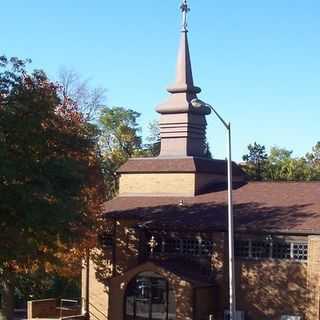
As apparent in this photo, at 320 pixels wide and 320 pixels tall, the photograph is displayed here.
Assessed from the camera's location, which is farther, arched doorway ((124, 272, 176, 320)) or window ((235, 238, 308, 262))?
arched doorway ((124, 272, 176, 320))

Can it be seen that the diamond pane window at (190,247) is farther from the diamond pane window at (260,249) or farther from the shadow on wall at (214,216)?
the diamond pane window at (260,249)

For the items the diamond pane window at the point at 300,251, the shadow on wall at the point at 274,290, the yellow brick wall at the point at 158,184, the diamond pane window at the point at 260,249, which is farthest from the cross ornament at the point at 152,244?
the diamond pane window at the point at 300,251

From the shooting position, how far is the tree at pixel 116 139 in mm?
59531

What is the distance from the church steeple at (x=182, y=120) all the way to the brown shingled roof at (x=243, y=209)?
3203 millimetres

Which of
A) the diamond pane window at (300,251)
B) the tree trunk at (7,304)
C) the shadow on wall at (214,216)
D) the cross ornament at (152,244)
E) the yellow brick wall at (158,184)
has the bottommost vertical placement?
the tree trunk at (7,304)

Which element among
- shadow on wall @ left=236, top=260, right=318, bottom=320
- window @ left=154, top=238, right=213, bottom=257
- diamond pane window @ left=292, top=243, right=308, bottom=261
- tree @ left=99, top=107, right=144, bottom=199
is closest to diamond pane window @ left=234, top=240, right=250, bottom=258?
shadow on wall @ left=236, top=260, right=318, bottom=320

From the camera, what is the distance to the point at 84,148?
29812 millimetres

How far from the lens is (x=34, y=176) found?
25219 mm

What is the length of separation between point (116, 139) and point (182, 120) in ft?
82.3

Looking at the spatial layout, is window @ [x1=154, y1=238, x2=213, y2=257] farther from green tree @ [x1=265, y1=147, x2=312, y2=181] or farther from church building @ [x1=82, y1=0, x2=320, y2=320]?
green tree @ [x1=265, y1=147, x2=312, y2=181]

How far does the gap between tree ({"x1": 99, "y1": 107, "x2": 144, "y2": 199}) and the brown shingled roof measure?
2060 cm

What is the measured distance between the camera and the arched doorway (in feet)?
107

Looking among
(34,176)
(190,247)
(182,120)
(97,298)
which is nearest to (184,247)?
(190,247)

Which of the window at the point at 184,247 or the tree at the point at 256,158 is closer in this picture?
the window at the point at 184,247
